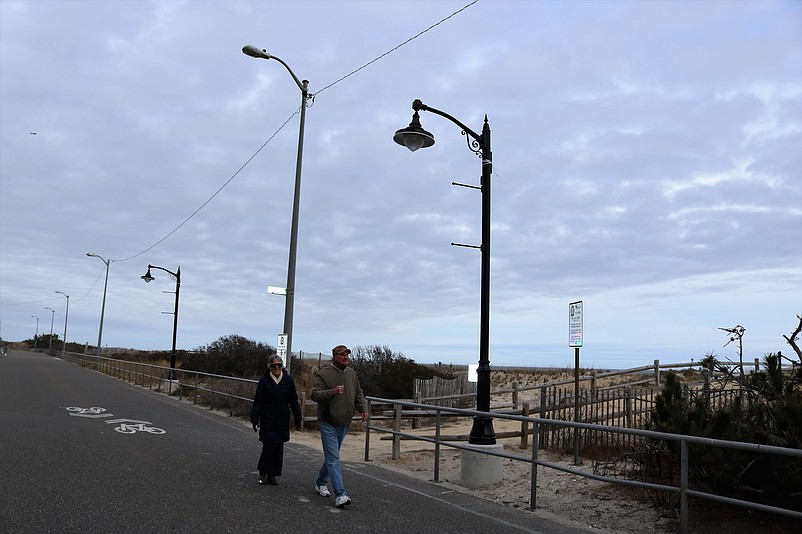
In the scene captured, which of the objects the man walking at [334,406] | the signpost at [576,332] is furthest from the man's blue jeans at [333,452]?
the signpost at [576,332]

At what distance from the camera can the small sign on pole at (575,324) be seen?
11773mm

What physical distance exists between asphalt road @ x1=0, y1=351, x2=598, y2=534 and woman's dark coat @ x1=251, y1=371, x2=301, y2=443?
65 cm

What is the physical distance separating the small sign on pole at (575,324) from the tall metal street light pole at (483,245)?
251 cm

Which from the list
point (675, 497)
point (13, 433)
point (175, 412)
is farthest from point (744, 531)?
point (175, 412)

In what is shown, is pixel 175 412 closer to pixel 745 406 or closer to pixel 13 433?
pixel 13 433

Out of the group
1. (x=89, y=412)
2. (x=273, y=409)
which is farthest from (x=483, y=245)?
(x=89, y=412)

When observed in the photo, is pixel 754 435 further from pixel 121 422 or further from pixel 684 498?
pixel 121 422

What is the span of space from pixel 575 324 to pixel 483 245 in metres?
2.92

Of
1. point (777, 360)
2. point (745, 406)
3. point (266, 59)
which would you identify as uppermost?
point (266, 59)

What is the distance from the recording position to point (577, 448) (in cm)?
1079

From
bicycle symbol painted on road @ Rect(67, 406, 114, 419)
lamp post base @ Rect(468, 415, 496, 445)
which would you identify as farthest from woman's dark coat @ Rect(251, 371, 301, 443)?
bicycle symbol painted on road @ Rect(67, 406, 114, 419)

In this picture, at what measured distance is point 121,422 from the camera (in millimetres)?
14672

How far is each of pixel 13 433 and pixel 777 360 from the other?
12133 millimetres

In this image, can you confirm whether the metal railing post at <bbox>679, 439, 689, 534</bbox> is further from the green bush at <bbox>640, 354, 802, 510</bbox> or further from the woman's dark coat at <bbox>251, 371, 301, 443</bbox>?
the woman's dark coat at <bbox>251, 371, 301, 443</bbox>
